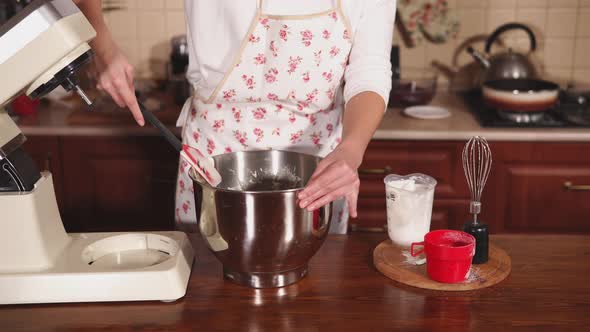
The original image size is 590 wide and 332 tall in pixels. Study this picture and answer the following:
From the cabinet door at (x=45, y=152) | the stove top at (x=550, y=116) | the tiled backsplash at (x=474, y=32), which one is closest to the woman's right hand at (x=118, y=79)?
the cabinet door at (x=45, y=152)

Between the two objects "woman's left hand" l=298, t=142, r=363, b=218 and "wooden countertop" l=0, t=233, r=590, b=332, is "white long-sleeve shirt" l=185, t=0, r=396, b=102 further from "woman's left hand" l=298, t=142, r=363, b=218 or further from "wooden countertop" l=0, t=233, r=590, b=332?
"wooden countertop" l=0, t=233, r=590, b=332

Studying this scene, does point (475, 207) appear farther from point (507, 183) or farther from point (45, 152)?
point (45, 152)

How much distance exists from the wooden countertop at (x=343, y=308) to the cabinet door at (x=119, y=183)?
3.98ft

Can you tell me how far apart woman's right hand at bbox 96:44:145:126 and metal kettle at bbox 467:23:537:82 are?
1.62 meters

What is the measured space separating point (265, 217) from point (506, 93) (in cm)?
151

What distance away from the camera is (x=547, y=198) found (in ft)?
8.34

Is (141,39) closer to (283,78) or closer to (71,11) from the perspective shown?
(283,78)

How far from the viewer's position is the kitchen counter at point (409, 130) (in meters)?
2.46

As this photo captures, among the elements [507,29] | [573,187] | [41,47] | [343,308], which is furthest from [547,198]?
[41,47]

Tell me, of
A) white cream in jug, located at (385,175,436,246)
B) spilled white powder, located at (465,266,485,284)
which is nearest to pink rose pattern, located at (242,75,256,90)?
white cream in jug, located at (385,175,436,246)

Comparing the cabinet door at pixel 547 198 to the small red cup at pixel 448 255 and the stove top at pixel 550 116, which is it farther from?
the small red cup at pixel 448 255

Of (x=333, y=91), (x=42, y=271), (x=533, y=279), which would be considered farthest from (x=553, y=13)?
(x=42, y=271)

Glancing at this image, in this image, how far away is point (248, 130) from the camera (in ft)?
6.10

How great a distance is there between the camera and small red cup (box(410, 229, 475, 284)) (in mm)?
1330
